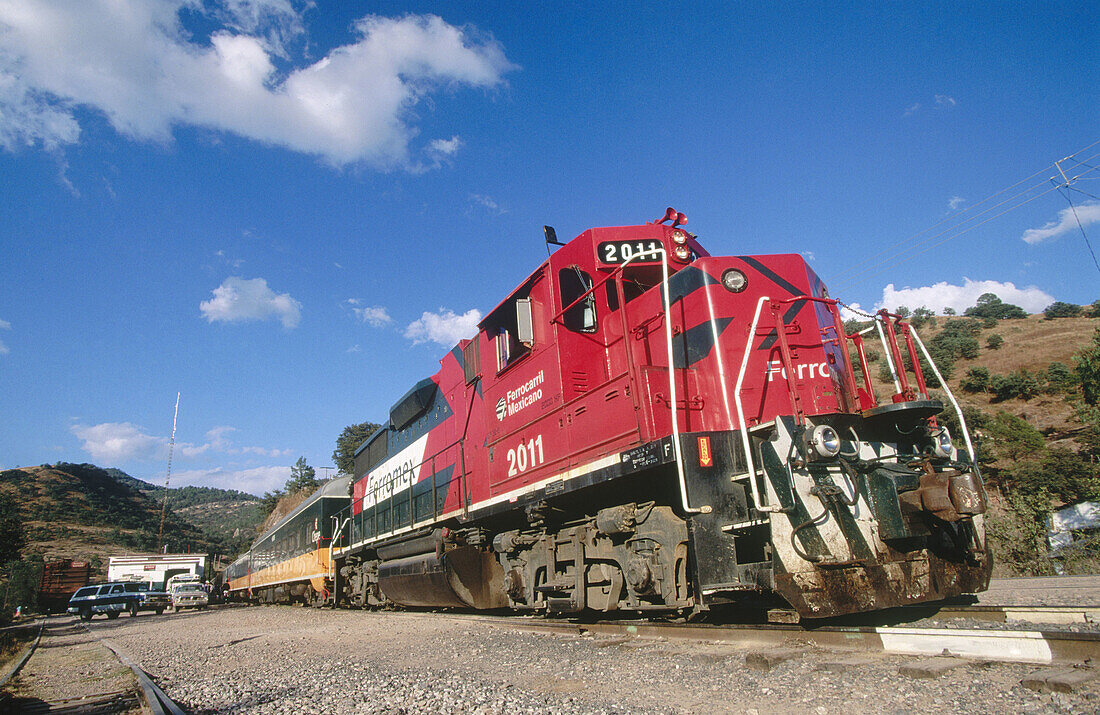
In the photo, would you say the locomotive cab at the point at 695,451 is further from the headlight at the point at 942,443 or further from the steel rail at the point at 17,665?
the steel rail at the point at 17,665

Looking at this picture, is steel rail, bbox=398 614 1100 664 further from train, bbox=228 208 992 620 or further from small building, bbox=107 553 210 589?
small building, bbox=107 553 210 589

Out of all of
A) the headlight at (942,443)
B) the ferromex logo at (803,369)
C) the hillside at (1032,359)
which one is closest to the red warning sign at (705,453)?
the ferromex logo at (803,369)

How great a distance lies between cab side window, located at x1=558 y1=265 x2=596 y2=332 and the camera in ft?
20.6

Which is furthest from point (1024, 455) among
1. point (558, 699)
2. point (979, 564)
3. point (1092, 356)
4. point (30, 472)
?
point (30, 472)

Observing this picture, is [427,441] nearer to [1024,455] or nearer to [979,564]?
[979,564]

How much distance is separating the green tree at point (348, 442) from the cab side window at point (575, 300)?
51.5m

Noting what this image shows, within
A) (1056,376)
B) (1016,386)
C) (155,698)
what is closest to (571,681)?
(155,698)

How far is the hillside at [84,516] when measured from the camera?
65.3m

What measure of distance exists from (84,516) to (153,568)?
57952 mm

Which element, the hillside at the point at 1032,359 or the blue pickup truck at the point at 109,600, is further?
the hillside at the point at 1032,359

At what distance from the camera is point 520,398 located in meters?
6.90

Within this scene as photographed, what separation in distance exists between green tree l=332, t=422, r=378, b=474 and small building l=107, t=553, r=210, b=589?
53.2 feet

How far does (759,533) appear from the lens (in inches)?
187

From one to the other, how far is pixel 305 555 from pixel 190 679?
12.8 metres
